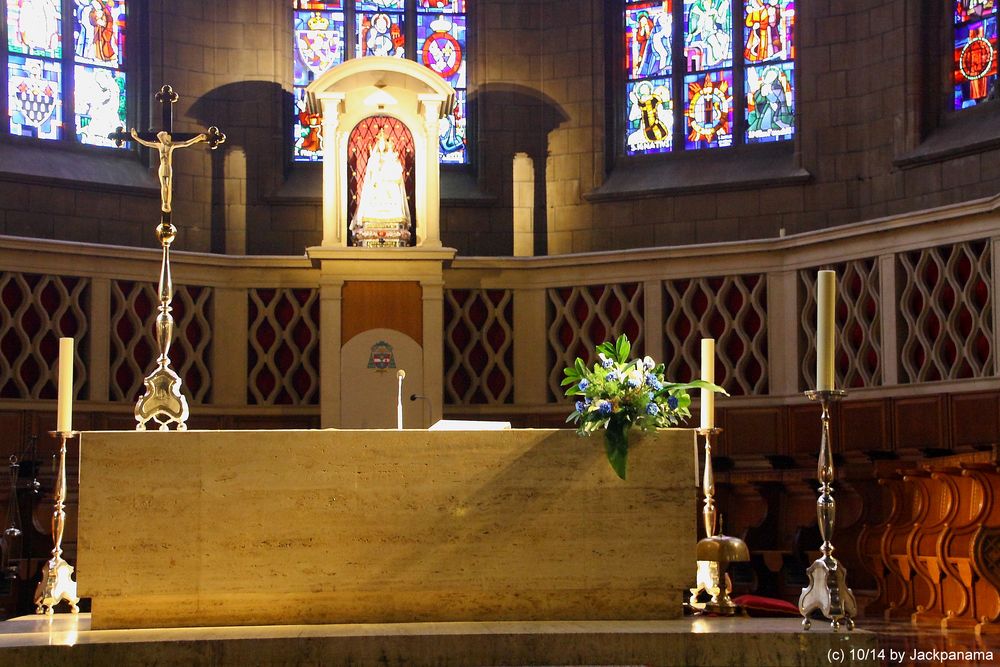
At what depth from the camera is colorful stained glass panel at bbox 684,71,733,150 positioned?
13695 mm

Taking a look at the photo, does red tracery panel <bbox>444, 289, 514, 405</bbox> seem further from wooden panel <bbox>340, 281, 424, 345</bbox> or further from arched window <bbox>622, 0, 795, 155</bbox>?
arched window <bbox>622, 0, 795, 155</bbox>

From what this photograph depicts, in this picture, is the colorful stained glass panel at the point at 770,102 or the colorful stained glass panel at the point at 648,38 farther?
the colorful stained glass panel at the point at 648,38

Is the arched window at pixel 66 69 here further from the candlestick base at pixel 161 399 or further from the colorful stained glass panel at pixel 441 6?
the candlestick base at pixel 161 399

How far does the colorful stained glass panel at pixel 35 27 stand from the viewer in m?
13.0

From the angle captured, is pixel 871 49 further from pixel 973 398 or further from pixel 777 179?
pixel 973 398

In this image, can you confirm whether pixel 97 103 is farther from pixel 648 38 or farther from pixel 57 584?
pixel 57 584

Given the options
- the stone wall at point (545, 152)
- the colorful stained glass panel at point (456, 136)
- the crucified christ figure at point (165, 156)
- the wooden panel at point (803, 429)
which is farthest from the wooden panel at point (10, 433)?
the wooden panel at point (803, 429)

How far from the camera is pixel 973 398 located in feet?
35.4

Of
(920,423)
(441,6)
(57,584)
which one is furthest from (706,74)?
(57,584)

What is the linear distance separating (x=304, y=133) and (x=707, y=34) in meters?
3.87

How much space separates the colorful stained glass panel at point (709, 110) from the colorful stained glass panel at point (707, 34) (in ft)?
0.39

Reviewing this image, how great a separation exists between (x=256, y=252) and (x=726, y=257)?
4199mm

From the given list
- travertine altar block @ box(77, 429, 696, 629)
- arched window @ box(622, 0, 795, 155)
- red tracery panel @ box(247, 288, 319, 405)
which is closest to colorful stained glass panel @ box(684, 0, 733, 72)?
arched window @ box(622, 0, 795, 155)

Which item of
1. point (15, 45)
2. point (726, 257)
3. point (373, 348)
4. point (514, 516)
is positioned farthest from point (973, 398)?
point (15, 45)
